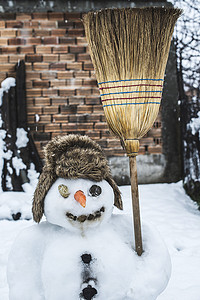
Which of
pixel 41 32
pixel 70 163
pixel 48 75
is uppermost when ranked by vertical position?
pixel 41 32

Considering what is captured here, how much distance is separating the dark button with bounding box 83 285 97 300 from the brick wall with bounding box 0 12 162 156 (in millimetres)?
2400

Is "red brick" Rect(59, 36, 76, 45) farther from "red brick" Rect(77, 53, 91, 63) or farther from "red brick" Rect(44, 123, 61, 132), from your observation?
"red brick" Rect(44, 123, 61, 132)

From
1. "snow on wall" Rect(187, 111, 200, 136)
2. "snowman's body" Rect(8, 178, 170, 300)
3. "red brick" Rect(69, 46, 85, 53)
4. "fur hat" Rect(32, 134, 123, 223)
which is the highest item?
"red brick" Rect(69, 46, 85, 53)

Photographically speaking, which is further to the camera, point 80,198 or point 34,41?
point 34,41

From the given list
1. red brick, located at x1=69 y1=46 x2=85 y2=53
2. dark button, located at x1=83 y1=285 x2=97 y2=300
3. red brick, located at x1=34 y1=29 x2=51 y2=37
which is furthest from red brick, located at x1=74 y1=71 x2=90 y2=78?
dark button, located at x1=83 y1=285 x2=97 y2=300

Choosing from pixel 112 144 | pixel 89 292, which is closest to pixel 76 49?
pixel 112 144

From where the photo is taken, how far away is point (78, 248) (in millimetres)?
1191

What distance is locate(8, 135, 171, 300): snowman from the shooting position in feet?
3.78

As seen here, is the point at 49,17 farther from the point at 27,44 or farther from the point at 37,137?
the point at 37,137

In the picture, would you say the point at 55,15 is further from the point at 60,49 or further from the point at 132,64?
the point at 132,64

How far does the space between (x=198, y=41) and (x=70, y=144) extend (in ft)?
8.77

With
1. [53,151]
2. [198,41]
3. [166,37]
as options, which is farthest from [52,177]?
[198,41]

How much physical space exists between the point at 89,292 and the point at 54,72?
9.17ft

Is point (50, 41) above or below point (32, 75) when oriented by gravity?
above
